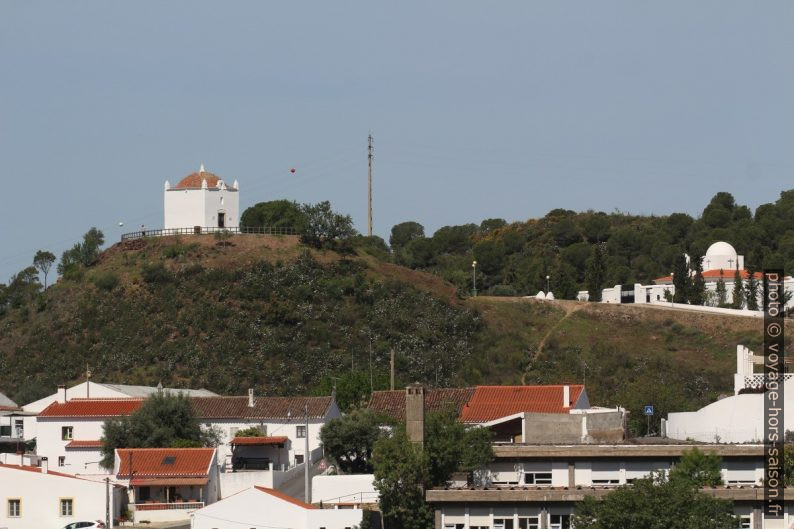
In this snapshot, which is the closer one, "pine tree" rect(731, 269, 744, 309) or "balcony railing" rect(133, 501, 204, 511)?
"balcony railing" rect(133, 501, 204, 511)

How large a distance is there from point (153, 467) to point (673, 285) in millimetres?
79247

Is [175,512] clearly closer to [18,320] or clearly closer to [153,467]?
[153,467]

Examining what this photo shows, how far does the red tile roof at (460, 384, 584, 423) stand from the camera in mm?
73500

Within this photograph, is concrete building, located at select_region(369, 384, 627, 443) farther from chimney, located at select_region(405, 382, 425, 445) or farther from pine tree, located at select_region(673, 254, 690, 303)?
pine tree, located at select_region(673, 254, 690, 303)

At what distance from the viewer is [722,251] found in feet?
491

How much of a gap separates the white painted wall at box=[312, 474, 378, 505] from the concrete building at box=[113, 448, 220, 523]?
6.02 meters

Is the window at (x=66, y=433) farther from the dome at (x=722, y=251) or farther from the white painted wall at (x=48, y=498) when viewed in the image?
the dome at (x=722, y=251)

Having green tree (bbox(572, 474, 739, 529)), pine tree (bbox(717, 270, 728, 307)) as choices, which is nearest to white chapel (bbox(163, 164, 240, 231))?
pine tree (bbox(717, 270, 728, 307))

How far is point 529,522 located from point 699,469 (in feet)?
19.3

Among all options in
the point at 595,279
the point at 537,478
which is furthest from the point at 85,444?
the point at 595,279

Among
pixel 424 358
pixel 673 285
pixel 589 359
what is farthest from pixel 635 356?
pixel 673 285

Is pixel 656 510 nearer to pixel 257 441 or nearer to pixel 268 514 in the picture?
pixel 268 514

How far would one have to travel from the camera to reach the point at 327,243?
134 meters

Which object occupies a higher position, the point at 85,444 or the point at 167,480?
the point at 85,444
